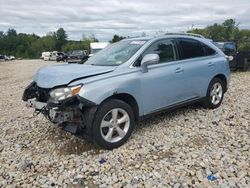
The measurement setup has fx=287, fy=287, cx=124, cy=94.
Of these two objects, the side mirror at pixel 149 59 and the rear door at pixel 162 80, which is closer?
the side mirror at pixel 149 59

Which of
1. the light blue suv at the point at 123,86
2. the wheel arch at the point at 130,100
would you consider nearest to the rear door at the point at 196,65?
the light blue suv at the point at 123,86

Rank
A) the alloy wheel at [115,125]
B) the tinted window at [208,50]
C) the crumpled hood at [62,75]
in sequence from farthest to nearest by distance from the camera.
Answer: the tinted window at [208,50] → the alloy wheel at [115,125] → the crumpled hood at [62,75]

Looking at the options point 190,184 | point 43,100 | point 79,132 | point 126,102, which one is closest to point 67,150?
point 79,132

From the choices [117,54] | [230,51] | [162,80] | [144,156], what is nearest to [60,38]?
[230,51]

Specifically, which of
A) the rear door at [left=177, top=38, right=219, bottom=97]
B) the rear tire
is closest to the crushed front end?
the rear door at [left=177, top=38, right=219, bottom=97]

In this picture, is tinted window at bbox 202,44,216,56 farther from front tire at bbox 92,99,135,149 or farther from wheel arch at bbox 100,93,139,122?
front tire at bbox 92,99,135,149

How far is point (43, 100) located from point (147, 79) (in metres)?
1.72

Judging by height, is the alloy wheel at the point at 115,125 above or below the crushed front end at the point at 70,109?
below

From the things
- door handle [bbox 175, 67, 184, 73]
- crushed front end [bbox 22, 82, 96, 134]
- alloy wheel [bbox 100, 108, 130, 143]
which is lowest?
alloy wheel [bbox 100, 108, 130, 143]

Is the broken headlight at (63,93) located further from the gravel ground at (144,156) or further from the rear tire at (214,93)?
the rear tire at (214,93)

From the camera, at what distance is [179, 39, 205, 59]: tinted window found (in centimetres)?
560

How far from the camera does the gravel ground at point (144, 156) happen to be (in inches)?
140

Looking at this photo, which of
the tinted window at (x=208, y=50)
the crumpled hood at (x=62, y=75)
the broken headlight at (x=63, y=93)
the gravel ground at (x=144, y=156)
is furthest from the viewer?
the tinted window at (x=208, y=50)

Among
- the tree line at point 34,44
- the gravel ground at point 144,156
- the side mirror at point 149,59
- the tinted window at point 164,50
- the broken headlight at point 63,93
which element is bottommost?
the gravel ground at point 144,156
